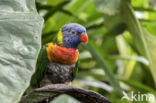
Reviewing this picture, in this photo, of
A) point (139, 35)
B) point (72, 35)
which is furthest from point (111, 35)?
point (72, 35)

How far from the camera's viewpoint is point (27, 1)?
0.80 m

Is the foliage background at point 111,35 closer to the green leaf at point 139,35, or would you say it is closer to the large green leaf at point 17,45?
the green leaf at point 139,35

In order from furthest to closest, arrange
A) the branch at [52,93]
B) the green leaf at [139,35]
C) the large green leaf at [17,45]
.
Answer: the green leaf at [139,35] → the branch at [52,93] → the large green leaf at [17,45]

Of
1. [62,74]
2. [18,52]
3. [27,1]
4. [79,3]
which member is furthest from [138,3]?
[18,52]

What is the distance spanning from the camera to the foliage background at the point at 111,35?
1509mm

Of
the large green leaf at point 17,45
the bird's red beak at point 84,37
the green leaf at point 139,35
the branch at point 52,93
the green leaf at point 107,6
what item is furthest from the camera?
the green leaf at point 139,35

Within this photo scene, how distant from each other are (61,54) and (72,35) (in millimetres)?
105

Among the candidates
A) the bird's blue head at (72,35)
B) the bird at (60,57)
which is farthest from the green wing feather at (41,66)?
the bird's blue head at (72,35)

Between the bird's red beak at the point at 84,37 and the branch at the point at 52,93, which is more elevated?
the branch at the point at 52,93

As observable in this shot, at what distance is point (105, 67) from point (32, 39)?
3.00ft

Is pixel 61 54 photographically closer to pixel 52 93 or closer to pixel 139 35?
pixel 139 35

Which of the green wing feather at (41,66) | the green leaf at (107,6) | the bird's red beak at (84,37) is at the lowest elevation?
the green wing feather at (41,66)

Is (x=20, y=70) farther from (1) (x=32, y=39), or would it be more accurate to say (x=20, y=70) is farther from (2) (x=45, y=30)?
(2) (x=45, y=30)

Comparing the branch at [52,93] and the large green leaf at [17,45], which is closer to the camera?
the large green leaf at [17,45]
